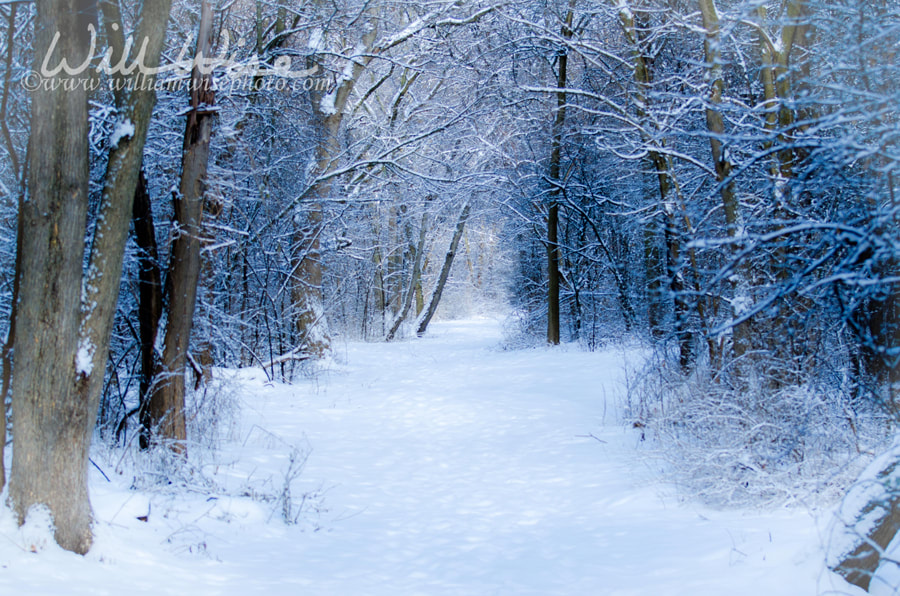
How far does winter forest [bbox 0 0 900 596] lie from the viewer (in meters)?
3.37

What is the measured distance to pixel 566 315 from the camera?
18.8 meters

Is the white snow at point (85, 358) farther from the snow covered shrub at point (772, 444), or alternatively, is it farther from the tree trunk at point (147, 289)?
the snow covered shrub at point (772, 444)

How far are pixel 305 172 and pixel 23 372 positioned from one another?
9.50m

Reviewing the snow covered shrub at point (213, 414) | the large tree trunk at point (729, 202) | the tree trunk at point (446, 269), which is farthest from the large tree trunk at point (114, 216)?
the tree trunk at point (446, 269)

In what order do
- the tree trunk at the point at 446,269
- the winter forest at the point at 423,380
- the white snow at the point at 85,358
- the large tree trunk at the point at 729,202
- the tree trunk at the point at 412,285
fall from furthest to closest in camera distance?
the tree trunk at the point at 446,269
the tree trunk at the point at 412,285
the large tree trunk at the point at 729,202
the white snow at the point at 85,358
the winter forest at the point at 423,380

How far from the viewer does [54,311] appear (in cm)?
357

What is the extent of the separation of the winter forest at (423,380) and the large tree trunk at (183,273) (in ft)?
0.07

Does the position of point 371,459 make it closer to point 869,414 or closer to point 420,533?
point 420,533

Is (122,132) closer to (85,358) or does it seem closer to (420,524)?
(85,358)

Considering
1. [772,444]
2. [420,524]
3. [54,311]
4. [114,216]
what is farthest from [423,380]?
[54,311]

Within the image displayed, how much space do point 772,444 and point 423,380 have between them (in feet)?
26.5

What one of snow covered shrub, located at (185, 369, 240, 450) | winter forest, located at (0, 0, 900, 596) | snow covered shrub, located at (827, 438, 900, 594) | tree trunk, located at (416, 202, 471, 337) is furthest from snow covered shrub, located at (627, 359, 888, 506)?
tree trunk, located at (416, 202, 471, 337)

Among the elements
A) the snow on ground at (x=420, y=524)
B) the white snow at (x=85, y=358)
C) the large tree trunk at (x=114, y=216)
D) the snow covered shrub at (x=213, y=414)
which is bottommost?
the snow on ground at (x=420, y=524)

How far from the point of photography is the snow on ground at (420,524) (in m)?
3.55
